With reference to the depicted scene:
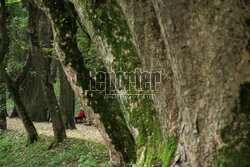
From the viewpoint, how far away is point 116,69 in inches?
158

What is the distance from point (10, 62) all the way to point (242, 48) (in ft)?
44.2

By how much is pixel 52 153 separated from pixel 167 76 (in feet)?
26.2

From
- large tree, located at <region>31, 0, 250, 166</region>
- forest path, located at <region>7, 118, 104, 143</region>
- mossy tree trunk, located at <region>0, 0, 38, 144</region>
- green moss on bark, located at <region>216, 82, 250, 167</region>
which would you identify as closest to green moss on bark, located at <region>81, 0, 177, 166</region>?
large tree, located at <region>31, 0, 250, 166</region>

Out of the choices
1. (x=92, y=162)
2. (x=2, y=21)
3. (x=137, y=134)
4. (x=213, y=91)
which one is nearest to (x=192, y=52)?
(x=213, y=91)

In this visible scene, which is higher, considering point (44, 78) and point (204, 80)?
point (44, 78)

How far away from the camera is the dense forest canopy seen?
2.31 metres

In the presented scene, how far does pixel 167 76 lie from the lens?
11.1 feet

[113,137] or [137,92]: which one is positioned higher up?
[137,92]

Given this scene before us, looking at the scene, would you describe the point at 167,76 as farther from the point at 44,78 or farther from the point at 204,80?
the point at 44,78

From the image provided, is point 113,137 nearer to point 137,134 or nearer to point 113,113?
point 113,113

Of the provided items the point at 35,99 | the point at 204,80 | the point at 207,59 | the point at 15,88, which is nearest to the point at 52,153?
the point at 15,88

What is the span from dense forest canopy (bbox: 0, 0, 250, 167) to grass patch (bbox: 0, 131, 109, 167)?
104 inches

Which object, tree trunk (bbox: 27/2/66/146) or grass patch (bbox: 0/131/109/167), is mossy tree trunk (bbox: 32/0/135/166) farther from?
tree trunk (bbox: 27/2/66/146)

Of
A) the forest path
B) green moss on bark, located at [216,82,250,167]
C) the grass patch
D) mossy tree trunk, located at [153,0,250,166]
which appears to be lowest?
the grass patch
